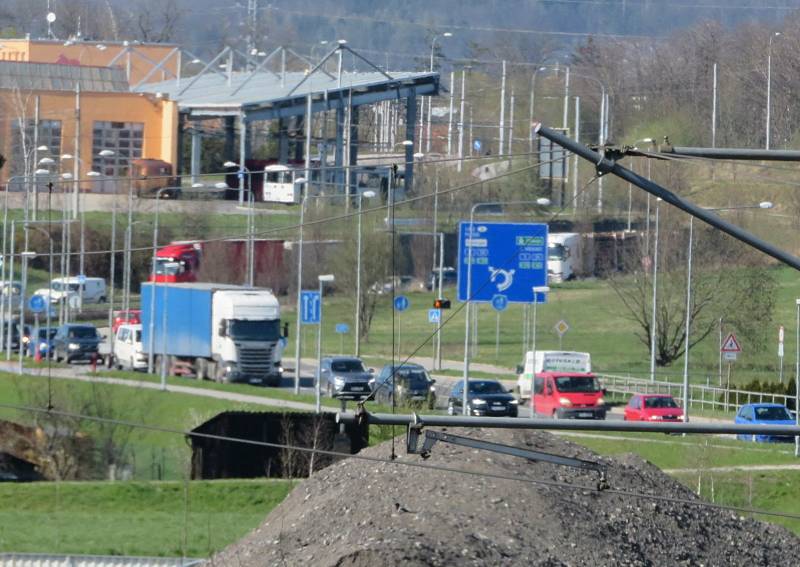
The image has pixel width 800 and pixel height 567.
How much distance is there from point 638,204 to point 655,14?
208ft

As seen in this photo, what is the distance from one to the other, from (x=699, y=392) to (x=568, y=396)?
185 inches

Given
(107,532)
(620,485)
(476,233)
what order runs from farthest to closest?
1. (476,233)
2. (107,532)
3. (620,485)

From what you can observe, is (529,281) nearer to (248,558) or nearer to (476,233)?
(476,233)

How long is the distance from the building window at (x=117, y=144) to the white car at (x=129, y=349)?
54.0ft

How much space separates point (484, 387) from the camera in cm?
3372

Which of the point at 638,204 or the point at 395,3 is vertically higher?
the point at 395,3

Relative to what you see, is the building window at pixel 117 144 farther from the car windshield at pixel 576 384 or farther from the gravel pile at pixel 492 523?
the gravel pile at pixel 492 523

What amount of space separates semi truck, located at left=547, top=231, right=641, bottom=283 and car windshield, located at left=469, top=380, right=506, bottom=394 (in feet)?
33.8

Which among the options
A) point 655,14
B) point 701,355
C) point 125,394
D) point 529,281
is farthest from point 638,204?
point 655,14

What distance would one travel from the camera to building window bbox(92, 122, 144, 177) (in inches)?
2210

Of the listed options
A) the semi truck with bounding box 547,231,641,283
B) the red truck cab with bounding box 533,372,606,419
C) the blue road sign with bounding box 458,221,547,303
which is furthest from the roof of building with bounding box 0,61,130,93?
the blue road sign with bounding box 458,221,547,303

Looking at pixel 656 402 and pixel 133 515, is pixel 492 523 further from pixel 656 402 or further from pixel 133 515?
pixel 656 402

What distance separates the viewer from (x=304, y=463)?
2923cm

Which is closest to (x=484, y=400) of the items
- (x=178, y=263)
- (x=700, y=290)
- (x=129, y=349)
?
(x=700, y=290)
